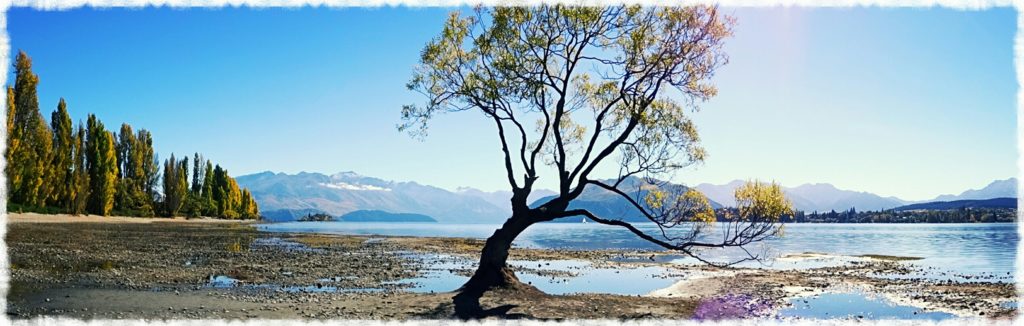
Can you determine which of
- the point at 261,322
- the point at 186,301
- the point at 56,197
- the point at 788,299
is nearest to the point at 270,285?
the point at 186,301

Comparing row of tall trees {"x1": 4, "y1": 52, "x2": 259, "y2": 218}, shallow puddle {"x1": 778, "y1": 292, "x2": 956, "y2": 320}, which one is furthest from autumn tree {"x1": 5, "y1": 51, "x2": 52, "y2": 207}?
shallow puddle {"x1": 778, "y1": 292, "x2": 956, "y2": 320}

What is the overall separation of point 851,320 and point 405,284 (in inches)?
669

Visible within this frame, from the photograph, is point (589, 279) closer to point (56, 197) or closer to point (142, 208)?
point (56, 197)

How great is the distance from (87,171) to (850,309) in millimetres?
101926

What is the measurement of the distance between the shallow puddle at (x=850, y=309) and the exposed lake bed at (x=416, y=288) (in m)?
0.06

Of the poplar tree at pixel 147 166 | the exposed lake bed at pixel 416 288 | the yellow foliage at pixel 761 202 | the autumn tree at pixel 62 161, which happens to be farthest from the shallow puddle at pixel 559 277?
the poplar tree at pixel 147 166

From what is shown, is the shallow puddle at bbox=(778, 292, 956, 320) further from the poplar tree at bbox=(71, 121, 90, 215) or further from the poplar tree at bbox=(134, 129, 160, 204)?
the poplar tree at bbox=(134, 129, 160, 204)

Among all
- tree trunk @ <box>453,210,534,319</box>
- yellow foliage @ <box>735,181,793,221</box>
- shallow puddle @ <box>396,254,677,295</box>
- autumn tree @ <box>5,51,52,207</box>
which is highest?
autumn tree @ <box>5,51,52,207</box>

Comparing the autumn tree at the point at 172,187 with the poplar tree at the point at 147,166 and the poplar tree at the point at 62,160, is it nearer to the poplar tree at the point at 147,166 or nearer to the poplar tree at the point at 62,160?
the poplar tree at the point at 147,166

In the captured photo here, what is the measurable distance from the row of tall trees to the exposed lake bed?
36.7 metres

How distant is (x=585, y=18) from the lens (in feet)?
69.0

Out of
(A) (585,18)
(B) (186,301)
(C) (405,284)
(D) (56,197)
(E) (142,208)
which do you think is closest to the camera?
(B) (186,301)

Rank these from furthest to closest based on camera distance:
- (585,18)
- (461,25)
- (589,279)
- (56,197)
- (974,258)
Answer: (56,197) → (974,258) → (589,279) → (461,25) → (585,18)

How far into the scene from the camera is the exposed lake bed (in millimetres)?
18297
